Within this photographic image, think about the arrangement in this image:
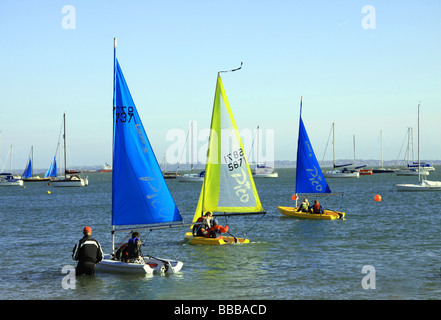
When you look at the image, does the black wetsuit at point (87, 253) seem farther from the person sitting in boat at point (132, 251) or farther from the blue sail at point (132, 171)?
the person sitting in boat at point (132, 251)

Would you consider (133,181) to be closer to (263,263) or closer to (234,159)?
(234,159)

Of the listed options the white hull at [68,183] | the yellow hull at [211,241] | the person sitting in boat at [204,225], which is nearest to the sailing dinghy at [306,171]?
the yellow hull at [211,241]

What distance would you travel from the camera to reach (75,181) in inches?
4710

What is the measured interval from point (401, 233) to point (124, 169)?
22429mm

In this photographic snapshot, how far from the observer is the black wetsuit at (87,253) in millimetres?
19109

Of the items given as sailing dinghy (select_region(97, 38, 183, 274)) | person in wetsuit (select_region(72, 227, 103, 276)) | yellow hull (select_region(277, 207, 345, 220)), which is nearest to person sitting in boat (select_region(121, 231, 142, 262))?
sailing dinghy (select_region(97, 38, 183, 274))

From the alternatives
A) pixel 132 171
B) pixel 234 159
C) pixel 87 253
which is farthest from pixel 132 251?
pixel 234 159

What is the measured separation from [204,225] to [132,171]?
8158mm

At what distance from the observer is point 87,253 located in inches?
758

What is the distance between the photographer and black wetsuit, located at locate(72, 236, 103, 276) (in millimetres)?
19109

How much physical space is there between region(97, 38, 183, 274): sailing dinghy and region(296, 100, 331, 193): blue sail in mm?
23688

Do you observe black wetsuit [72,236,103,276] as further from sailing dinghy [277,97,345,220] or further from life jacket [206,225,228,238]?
sailing dinghy [277,97,345,220]
